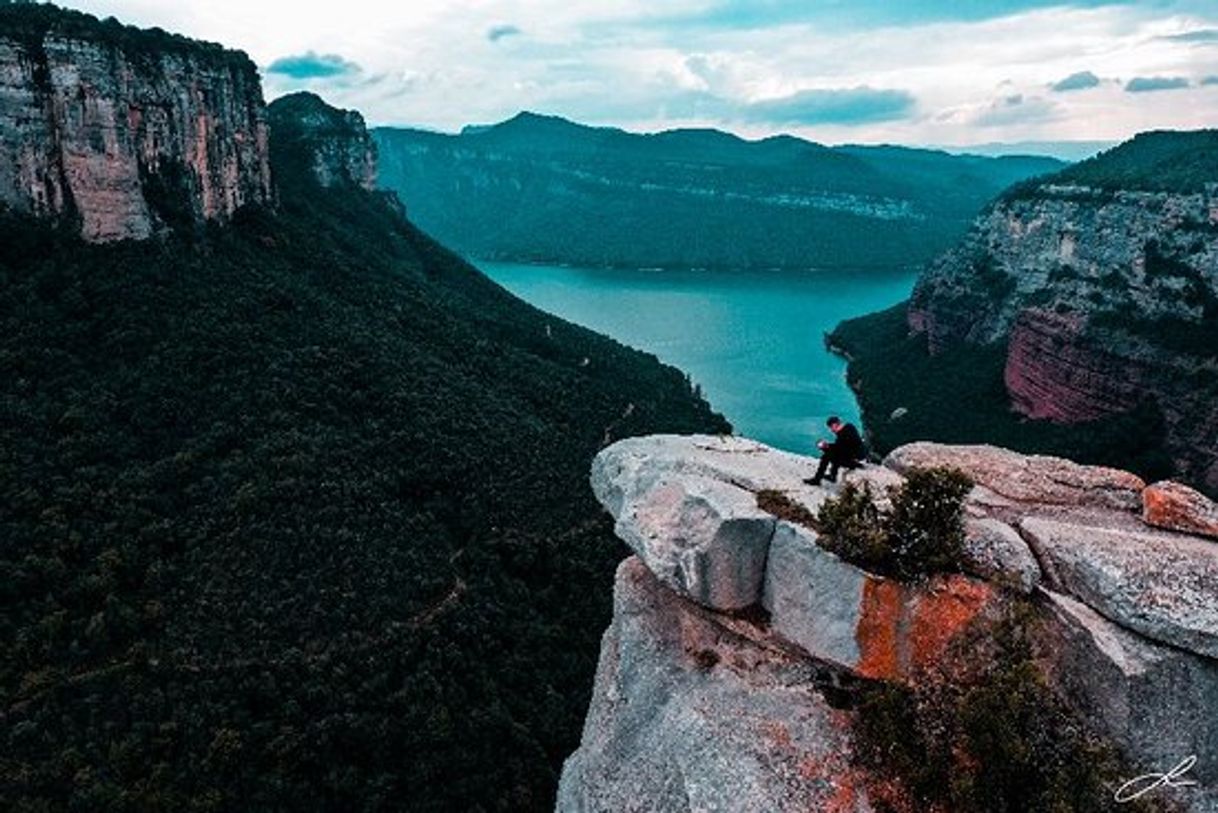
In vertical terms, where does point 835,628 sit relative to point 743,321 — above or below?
above

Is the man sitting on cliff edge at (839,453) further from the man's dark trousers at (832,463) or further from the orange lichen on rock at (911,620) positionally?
the orange lichen on rock at (911,620)

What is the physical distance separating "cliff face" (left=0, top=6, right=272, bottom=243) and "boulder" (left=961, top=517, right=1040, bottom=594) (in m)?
38.2

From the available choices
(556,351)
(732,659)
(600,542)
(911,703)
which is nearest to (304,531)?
(600,542)

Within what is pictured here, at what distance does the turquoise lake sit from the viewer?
84.5m

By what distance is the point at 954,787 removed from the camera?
10656 millimetres

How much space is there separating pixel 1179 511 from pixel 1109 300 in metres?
56.5

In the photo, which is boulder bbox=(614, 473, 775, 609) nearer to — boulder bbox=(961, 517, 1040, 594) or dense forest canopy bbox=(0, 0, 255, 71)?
boulder bbox=(961, 517, 1040, 594)

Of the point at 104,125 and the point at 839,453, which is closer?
the point at 839,453

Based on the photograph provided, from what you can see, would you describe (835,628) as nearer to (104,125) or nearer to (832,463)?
(832,463)

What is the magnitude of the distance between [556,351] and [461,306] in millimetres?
7484

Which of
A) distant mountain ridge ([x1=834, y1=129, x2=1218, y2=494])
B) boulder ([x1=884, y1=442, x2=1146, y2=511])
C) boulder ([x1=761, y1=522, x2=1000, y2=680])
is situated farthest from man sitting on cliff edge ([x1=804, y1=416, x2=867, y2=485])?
distant mountain ridge ([x1=834, y1=129, x2=1218, y2=494])

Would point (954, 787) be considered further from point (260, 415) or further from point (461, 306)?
point (461, 306)

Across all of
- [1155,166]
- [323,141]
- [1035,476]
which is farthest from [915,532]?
[1155,166]

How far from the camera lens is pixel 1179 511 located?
13250 millimetres
